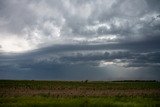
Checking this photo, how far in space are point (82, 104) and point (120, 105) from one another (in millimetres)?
3760

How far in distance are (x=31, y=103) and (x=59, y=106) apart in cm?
276

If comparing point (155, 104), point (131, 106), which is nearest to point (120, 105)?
point (131, 106)

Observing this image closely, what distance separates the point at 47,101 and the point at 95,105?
16.5 ft

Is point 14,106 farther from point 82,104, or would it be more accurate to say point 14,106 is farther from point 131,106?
point 131,106

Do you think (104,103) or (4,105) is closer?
(4,105)

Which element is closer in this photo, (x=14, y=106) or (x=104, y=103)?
(x=14, y=106)

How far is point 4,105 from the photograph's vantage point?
26.7 meters

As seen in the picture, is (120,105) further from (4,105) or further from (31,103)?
(4,105)

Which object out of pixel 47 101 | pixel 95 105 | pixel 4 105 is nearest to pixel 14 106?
pixel 4 105

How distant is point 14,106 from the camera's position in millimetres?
26578

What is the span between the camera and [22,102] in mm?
28328

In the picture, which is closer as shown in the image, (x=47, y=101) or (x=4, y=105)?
(x=4, y=105)

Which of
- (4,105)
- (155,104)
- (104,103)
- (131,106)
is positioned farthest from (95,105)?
(4,105)

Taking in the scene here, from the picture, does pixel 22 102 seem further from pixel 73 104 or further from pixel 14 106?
pixel 73 104
